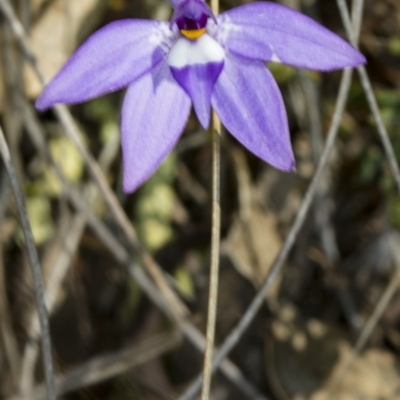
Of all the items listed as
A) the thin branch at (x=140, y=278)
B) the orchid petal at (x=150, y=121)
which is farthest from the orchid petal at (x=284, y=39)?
the thin branch at (x=140, y=278)

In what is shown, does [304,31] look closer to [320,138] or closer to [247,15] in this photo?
[247,15]

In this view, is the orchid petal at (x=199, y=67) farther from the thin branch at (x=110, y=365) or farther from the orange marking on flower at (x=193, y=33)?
the thin branch at (x=110, y=365)

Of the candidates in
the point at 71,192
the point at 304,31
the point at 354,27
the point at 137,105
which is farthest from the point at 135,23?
the point at 71,192

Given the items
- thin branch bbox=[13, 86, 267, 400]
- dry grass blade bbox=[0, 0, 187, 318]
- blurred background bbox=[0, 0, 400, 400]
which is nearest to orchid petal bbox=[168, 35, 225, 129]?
dry grass blade bbox=[0, 0, 187, 318]

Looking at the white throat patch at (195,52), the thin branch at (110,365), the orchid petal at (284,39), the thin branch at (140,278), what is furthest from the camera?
the thin branch at (110,365)

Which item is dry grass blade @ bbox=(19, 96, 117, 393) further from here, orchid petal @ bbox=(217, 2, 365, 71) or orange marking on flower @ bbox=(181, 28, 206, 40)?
orchid petal @ bbox=(217, 2, 365, 71)

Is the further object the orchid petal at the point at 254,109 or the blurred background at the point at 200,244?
the blurred background at the point at 200,244

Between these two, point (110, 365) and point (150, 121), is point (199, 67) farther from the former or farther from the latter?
point (110, 365)

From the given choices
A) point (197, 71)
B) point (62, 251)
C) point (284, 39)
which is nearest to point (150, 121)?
point (197, 71)
